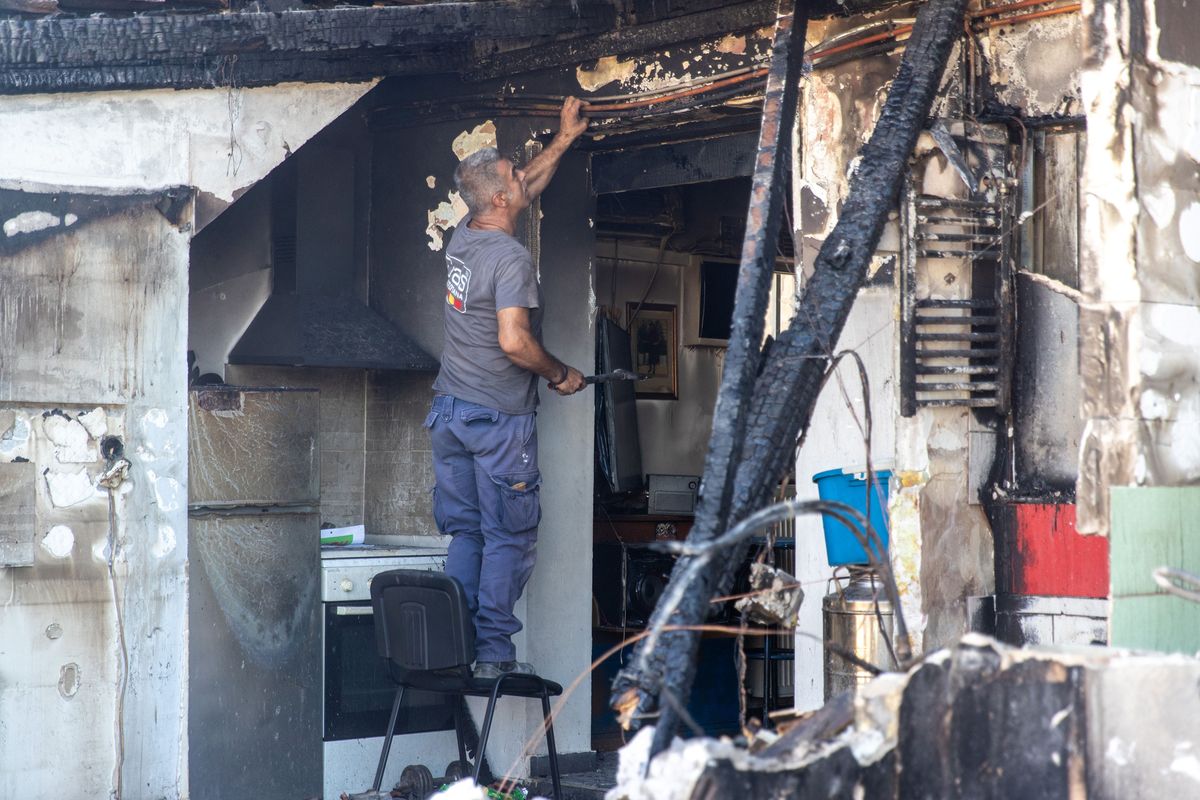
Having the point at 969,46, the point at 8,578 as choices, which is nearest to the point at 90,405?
the point at 8,578

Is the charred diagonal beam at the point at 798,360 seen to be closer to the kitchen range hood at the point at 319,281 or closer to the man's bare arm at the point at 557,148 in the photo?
the man's bare arm at the point at 557,148

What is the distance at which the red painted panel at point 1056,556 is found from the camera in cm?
473

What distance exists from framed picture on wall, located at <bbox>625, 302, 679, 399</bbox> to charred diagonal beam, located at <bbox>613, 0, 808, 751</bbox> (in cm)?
435

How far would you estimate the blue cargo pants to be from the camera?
5902 mm

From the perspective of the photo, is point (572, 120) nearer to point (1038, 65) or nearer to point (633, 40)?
point (633, 40)

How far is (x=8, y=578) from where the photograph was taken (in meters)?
5.20

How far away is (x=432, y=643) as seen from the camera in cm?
562

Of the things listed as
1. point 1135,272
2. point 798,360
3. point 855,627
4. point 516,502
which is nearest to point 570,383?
point 516,502

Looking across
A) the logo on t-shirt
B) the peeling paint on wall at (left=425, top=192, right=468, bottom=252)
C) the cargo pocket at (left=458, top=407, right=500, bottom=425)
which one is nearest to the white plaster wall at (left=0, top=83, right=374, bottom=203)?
the logo on t-shirt

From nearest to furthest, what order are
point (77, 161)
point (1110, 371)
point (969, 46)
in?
point (1110, 371) < point (969, 46) < point (77, 161)

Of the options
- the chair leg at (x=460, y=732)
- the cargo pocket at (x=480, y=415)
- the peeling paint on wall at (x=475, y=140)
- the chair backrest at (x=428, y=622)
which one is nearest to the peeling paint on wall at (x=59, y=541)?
the chair backrest at (x=428, y=622)

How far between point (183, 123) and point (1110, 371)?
141 inches

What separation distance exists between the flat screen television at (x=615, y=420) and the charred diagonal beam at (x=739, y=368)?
343 cm

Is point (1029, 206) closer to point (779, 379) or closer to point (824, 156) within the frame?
point (824, 156)
